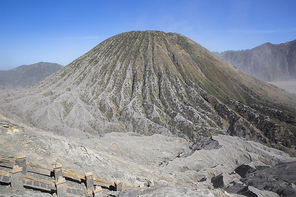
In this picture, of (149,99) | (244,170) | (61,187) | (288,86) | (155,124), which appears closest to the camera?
(61,187)

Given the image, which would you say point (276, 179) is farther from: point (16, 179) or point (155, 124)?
point (16, 179)

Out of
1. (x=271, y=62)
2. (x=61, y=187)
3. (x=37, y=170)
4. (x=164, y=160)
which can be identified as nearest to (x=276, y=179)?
(x=164, y=160)

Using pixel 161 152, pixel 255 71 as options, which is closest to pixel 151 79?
pixel 161 152

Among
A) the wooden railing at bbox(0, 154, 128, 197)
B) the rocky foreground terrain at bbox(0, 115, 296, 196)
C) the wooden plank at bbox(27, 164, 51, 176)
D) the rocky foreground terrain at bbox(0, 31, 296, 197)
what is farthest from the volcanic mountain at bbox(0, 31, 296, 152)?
the wooden railing at bbox(0, 154, 128, 197)

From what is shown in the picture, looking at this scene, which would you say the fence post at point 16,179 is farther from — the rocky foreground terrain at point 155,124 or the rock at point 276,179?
the rock at point 276,179

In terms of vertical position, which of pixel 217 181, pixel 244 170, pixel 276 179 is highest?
pixel 276 179

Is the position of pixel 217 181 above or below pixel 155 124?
below
